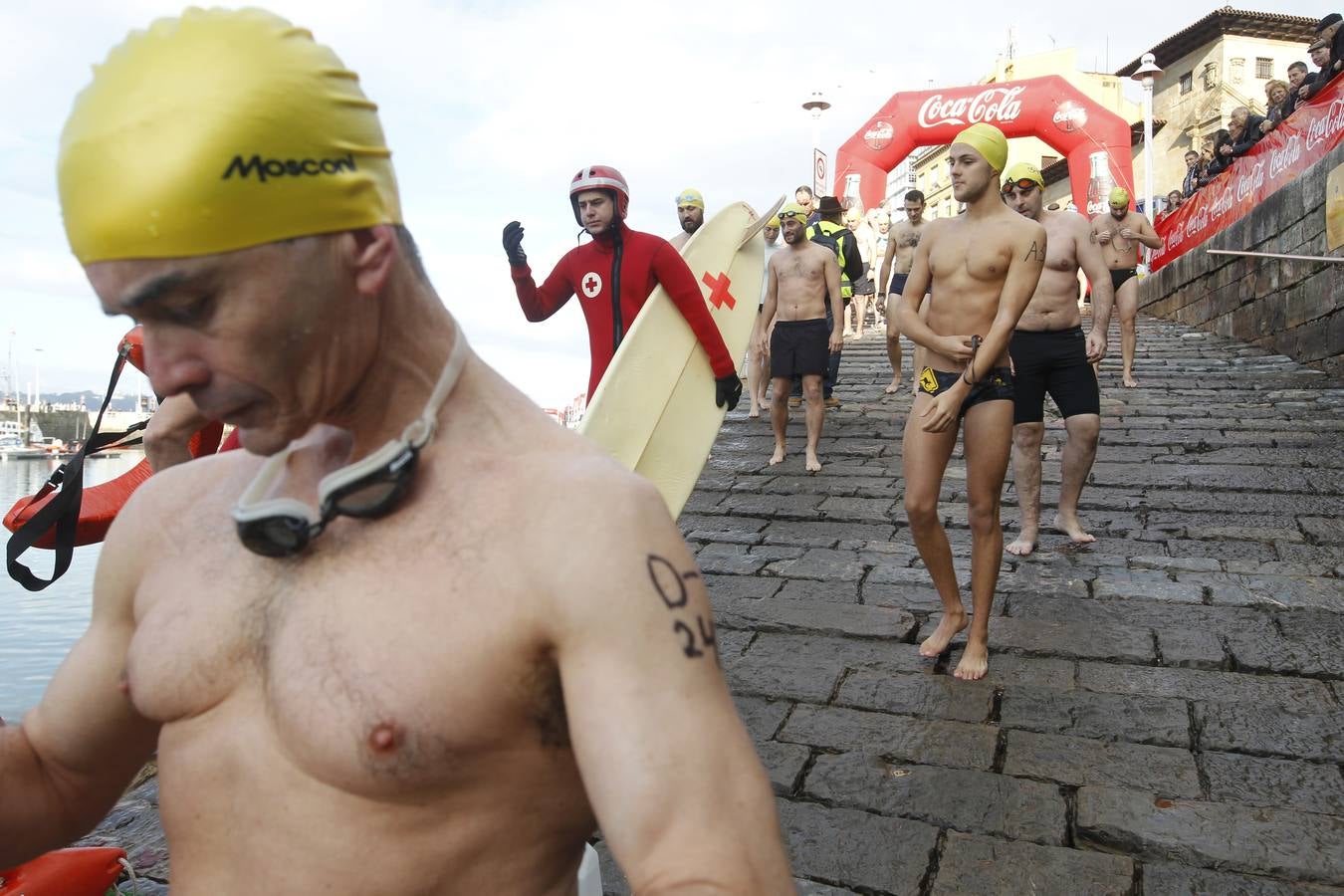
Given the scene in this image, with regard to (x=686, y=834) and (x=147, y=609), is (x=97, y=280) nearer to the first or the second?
(x=147, y=609)

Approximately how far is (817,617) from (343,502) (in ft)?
12.7

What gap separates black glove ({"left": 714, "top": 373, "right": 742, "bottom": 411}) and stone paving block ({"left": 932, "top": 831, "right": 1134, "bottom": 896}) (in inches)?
94.7

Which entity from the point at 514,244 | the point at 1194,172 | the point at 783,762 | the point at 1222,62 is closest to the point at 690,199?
the point at 514,244

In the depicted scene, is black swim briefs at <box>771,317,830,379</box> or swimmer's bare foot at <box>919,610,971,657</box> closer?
swimmer's bare foot at <box>919,610,971,657</box>

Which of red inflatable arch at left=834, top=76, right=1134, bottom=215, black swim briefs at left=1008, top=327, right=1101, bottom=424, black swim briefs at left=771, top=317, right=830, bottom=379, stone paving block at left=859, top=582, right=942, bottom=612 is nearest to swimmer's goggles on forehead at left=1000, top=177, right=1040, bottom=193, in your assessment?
black swim briefs at left=1008, top=327, right=1101, bottom=424

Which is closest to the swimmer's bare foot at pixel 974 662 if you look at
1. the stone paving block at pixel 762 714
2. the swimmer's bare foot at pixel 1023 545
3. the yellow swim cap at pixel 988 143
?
the stone paving block at pixel 762 714

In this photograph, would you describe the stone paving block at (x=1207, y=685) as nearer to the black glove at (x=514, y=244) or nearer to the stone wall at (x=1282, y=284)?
the black glove at (x=514, y=244)

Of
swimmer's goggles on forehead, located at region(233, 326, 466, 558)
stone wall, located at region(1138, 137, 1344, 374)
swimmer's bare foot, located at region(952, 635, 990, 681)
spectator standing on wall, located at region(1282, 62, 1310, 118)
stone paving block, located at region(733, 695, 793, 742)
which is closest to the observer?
swimmer's goggles on forehead, located at region(233, 326, 466, 558)

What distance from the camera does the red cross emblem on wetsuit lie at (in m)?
5.44

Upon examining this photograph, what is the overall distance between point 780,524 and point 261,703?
5.69 metres

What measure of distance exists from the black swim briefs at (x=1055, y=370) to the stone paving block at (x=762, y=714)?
9.44 feet

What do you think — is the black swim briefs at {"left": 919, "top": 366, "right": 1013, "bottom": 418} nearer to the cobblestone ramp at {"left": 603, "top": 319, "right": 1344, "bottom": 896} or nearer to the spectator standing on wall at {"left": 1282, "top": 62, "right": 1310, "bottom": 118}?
the cobblestone ramp at {"left": 603, "top": 319, "right": 1344, "bottom": 896}

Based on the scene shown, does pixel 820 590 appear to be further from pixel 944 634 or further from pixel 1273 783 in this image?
pixel 1273 783

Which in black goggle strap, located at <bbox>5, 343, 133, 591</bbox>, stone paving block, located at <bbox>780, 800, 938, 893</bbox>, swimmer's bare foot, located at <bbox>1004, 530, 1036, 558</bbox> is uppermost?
black goggle strap, located at <bbox>5, 343, 133, 591</bbox>
